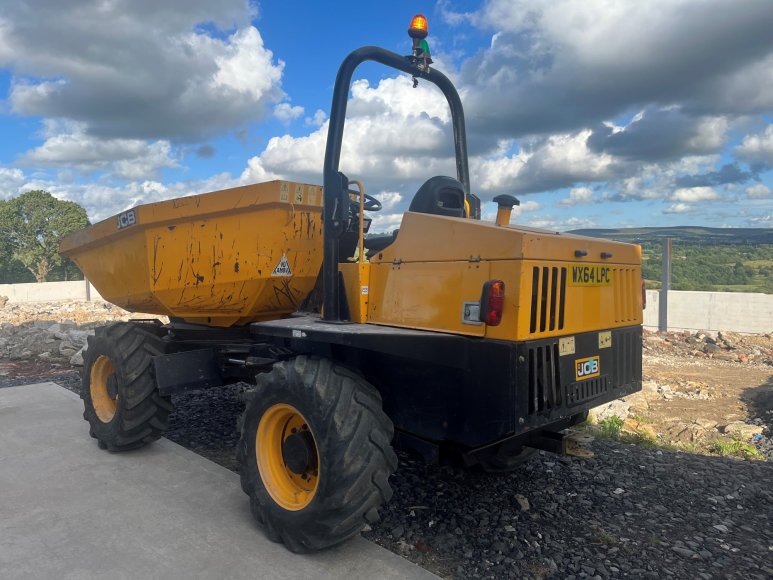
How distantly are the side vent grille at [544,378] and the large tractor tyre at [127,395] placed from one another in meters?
3.22

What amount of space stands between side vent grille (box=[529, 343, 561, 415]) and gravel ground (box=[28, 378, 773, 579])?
2.92 ft

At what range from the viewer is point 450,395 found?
2.95 meters

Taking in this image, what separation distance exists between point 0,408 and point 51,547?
3.98 m

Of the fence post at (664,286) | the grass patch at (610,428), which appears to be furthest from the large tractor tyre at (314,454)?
the fence post at (664,286)

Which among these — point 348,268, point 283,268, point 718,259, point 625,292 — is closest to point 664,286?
point 718,259

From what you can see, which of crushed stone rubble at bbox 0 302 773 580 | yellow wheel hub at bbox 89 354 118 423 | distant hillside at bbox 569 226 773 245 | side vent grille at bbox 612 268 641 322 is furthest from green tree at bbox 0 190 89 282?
side vent grille at bbox 612 268 641 322

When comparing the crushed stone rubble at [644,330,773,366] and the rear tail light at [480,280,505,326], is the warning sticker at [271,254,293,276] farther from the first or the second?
the crushed stone rubble at [644,330,773,366]

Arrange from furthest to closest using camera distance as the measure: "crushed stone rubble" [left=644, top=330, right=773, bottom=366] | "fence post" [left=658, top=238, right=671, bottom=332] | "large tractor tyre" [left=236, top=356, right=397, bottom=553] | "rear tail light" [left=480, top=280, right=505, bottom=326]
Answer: "fence post" [left=658, top=238, right=671, bottom=332], "crushed stone rubble" [left=644, top=330, right=773, bottom=366], "large tractor tyre" [left=236, top=356, right=397, bottom=553], "rear tail light" [left=480, top=280, right=505, bottom=326]

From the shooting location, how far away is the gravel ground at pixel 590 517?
119 inches

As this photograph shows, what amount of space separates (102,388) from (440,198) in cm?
358

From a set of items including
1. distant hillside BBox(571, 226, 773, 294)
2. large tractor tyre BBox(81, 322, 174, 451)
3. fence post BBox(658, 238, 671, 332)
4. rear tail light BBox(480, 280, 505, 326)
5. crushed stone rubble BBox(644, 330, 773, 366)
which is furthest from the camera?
distant hillside BBox(571, 226, 773, 294)

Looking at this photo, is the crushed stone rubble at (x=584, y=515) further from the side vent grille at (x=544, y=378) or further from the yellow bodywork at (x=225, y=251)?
the yellow bodywork at (x=225, y=251)

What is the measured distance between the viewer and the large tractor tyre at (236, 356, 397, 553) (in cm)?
294

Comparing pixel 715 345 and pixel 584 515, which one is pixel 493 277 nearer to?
pixel 584 515
